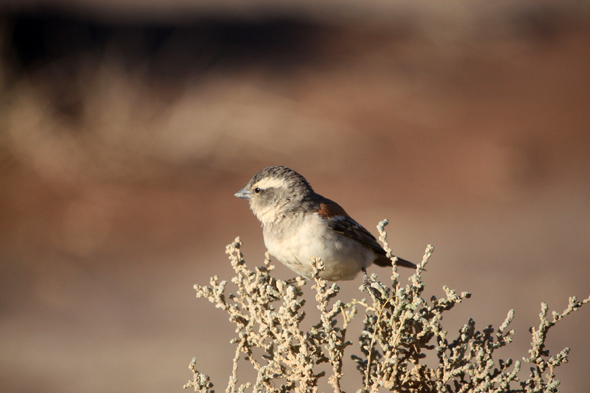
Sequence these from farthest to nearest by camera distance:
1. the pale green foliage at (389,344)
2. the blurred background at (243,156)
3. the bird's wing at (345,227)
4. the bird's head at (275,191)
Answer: the blurred background at (243,156)
the bird's head at (275,191)
the bird's wing at (345,227)
the pale green foliage at (389,344)

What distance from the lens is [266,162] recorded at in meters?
12.2

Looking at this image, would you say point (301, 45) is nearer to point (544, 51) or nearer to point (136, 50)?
point (136, 50)

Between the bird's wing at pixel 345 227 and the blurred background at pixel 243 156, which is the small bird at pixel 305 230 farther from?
the blurred background at pixel 243 156

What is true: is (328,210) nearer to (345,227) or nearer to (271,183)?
(345,227)

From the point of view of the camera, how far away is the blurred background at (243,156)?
23.0 feet

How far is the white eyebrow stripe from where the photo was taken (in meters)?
4.23

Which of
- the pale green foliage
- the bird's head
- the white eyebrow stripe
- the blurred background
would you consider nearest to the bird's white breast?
the bird's head

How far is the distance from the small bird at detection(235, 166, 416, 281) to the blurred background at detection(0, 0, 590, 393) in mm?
2135

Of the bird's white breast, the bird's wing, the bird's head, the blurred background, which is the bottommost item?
the bird's white breast

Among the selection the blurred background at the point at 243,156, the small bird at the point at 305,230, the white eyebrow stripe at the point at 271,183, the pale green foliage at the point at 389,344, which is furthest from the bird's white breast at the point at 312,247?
the blurred background at the point at 243,156

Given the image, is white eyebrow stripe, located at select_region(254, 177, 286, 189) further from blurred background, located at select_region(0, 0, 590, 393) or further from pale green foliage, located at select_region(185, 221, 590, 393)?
blurred background, located at select_region(0, 0, 590, 393)

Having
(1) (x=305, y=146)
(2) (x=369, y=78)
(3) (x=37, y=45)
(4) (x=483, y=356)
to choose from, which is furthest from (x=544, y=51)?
(4) (x=483, y=356)

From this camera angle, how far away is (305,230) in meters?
3.87

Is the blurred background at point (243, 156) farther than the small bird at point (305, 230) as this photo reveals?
Yes
